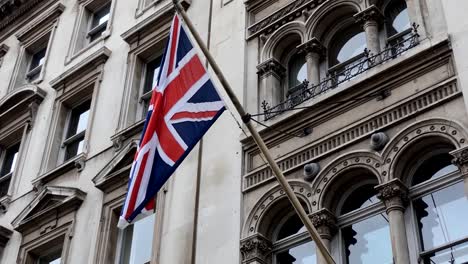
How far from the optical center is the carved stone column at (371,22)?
1566 centimetres

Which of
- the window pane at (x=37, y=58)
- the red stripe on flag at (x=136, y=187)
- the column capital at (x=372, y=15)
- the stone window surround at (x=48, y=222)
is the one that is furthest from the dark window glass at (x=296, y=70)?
the window pane at (x=37, y=58)

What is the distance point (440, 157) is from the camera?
44.1 ft

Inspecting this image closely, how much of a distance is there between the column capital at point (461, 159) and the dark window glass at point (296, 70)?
16.1ft

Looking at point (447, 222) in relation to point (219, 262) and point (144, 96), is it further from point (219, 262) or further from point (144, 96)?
point (144, 96)

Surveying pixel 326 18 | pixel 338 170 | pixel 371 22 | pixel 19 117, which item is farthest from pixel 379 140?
pixel 19 117

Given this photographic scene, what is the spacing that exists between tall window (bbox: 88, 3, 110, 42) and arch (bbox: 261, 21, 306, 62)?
861 cm

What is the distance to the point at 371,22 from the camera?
15.9 metres

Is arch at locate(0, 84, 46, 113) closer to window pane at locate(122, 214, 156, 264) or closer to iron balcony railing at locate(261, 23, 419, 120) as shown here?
window pane at locate(122, 214, 156, 264)

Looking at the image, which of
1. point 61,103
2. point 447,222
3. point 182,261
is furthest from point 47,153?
point 447,222

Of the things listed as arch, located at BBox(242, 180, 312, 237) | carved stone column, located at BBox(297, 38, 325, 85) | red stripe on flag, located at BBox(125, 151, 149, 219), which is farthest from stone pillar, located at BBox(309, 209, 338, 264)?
carved stone column, located at BBox(297, 38, 325, 85)

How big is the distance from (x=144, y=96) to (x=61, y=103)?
3502mm

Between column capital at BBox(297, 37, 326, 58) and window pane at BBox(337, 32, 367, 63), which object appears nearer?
window pane at BBox(337, 32, 367, 63)

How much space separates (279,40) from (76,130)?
312 inches

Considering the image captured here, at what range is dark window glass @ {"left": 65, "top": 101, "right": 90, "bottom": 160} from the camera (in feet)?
73.4
